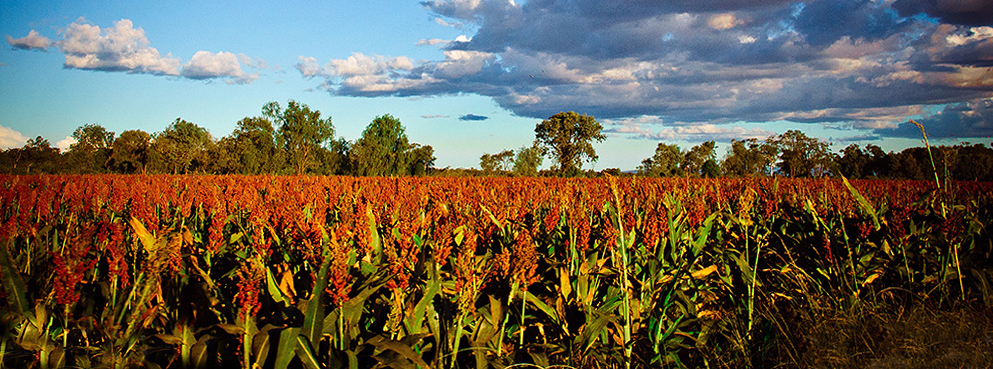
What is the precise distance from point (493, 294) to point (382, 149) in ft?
203

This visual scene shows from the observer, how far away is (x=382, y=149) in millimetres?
62094

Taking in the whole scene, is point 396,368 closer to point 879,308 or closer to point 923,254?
point 879,308

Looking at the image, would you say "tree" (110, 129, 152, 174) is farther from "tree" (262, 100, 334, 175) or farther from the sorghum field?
the sorghum field

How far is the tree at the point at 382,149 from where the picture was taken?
59469 millimetres

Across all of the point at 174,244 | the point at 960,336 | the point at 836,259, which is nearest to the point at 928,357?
the point at 960,336

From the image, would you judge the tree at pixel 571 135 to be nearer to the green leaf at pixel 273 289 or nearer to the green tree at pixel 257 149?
the green tree at pixel 257 149

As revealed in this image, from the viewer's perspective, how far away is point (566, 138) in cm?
6406

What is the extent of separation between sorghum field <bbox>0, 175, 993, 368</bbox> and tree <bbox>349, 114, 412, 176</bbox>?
180 ft

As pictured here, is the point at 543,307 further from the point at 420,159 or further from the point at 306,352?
the point at 420,159

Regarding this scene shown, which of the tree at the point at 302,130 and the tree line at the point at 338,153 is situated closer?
the tree line at the point at 338,153

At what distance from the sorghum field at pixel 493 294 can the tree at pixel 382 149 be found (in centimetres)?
5485

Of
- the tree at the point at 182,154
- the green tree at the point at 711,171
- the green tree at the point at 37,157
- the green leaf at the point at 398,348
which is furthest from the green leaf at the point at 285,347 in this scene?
the tree at the point at 182,154

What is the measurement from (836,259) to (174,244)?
14.7 feet

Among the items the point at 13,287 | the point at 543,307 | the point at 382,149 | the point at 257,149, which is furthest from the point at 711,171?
the point at 257,149
